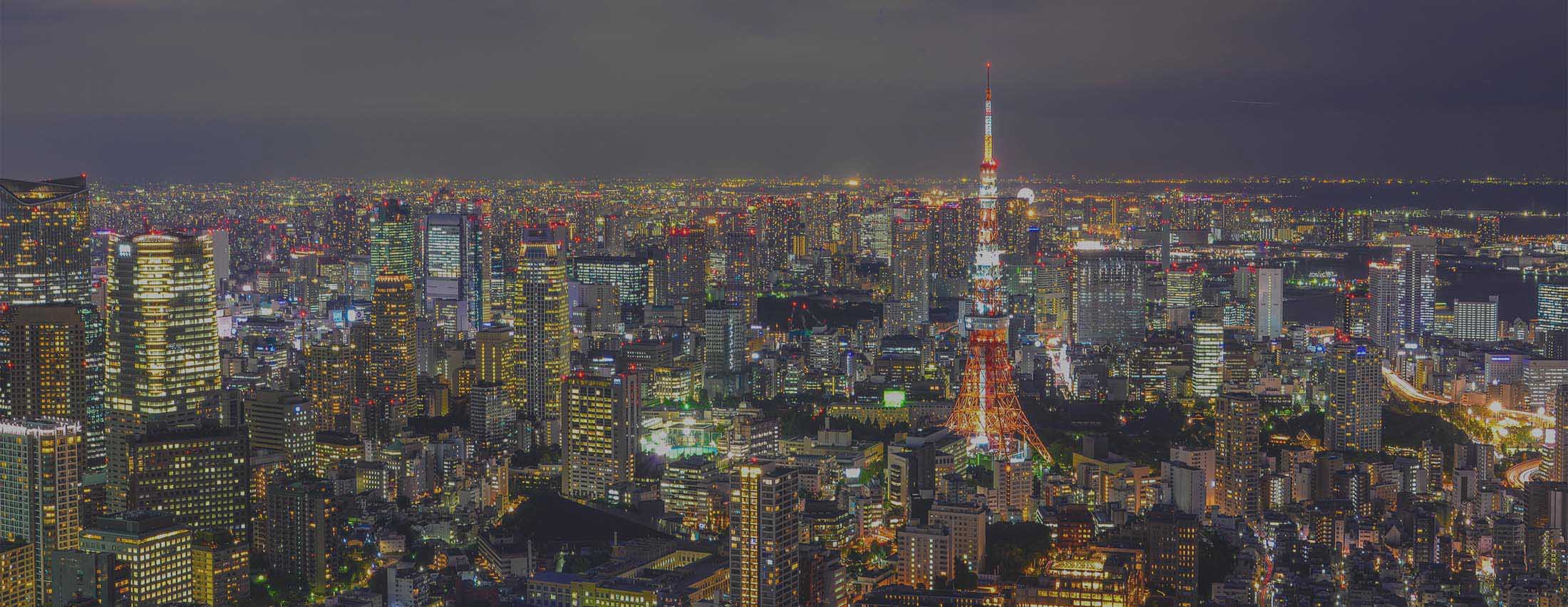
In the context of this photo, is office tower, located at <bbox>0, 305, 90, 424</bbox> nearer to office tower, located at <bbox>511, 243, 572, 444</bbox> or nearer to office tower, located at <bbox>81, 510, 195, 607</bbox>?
office tower, located at <bbox>81, 510, 195, 607</bbox>

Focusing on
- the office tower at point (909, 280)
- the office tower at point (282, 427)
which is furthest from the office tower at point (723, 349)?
the office tower at point (282, 427)

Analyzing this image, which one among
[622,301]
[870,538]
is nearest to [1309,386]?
[870,538]

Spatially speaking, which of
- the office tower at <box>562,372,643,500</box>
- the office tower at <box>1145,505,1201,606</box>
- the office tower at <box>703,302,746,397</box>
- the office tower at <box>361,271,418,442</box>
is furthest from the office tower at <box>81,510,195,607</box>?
the office tower at <box>703,302,746,397</box>

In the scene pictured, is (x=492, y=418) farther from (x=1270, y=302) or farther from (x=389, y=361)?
(x=1270, y=302)

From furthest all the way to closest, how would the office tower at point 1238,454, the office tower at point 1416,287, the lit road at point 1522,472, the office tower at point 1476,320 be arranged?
1. the office tower at point 1416,287
2. the office tower at point 1476,320
3. the lit road at point 1522,472
4. the office tower at point 1238,454

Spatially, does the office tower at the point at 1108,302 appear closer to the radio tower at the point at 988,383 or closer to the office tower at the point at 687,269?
the office tower at the point at 687,269

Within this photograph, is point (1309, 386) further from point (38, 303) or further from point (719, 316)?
point (38, 303)

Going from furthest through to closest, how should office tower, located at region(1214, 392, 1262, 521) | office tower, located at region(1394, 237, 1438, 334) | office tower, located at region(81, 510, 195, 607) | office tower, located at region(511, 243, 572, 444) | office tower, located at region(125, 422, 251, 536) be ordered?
office tower, located at region(1394, 237, 1438, 334) < office tower, located at region(511, 243, 572, 444) < office tower, located at region(1214, 392, 1262, 521) < office tower, located at region(125, 422, 251, 536) < office tower, located at region(81, 510, 195, 607)
